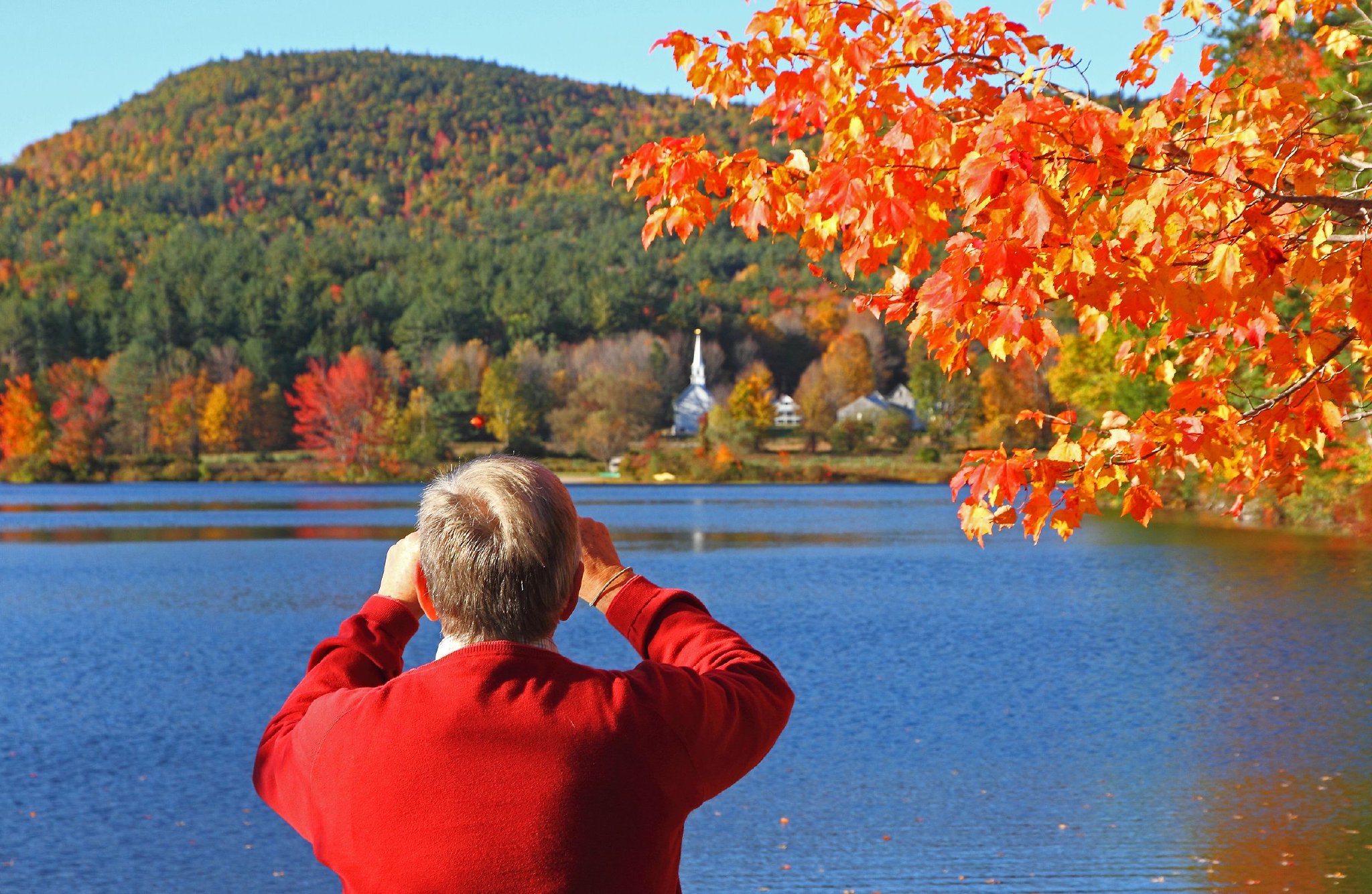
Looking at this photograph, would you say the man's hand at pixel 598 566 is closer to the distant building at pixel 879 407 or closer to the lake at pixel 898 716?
the lake at pixel 898 716

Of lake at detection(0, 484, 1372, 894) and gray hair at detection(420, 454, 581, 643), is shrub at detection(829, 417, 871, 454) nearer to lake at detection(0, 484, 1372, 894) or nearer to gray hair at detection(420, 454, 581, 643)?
lake at detection(0, 484, 1372, 894)

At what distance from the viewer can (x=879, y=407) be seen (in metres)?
100

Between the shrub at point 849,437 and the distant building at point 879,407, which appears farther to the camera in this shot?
the distant building at point 879,407

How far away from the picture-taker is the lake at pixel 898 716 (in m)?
8.05

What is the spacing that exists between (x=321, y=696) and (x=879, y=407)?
327 ft

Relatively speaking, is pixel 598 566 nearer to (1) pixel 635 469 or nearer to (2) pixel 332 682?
(2) pixel 332 682

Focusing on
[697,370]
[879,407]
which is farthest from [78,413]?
[879,407]

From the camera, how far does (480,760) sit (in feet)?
6.12

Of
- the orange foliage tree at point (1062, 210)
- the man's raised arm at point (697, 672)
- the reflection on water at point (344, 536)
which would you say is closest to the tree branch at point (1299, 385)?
the orange foliage tree at point (1062, 210)

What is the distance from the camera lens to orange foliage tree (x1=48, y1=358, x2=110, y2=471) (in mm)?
79938

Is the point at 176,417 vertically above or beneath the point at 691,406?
beneath

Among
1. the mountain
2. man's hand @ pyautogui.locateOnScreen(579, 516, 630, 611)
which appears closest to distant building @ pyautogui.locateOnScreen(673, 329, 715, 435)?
the mountain

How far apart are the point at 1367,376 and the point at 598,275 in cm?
10768

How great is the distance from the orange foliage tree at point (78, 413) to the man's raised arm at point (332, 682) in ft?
274
